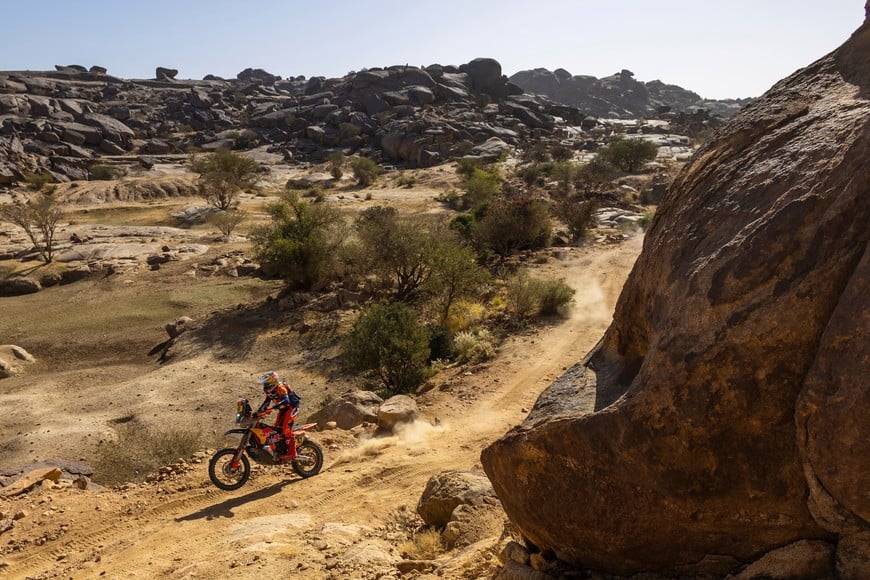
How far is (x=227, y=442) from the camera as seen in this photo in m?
13.0

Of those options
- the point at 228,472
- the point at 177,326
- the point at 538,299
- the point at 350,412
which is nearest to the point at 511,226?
the point at 538,299

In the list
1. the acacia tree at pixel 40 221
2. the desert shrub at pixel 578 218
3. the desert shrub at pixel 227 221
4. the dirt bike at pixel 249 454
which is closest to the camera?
the dirt bike at pixel 249 454

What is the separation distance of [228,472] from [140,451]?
4.61m

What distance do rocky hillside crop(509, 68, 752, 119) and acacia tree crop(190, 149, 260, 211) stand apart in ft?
320

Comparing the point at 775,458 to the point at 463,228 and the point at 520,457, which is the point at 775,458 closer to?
the point at 520,457

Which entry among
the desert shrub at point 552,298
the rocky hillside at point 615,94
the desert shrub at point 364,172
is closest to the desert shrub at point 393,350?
the desert shrub at point 552,298

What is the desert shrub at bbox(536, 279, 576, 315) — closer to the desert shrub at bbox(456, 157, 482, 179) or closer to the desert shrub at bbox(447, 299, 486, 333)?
the desert shrub at bbox(447, 299, 486, 333)

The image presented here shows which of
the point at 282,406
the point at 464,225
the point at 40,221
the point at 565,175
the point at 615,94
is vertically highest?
the point at 615,94

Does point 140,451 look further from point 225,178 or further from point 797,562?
point 225,178

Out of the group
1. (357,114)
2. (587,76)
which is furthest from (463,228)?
(587,76)

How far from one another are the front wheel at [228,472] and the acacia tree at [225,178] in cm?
3672

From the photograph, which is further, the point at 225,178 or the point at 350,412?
the point at 225,178

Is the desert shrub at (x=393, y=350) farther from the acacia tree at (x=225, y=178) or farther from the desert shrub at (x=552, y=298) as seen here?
the acacia tree at (x=225, y=178)

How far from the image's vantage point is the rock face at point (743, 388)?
10.2 feet
